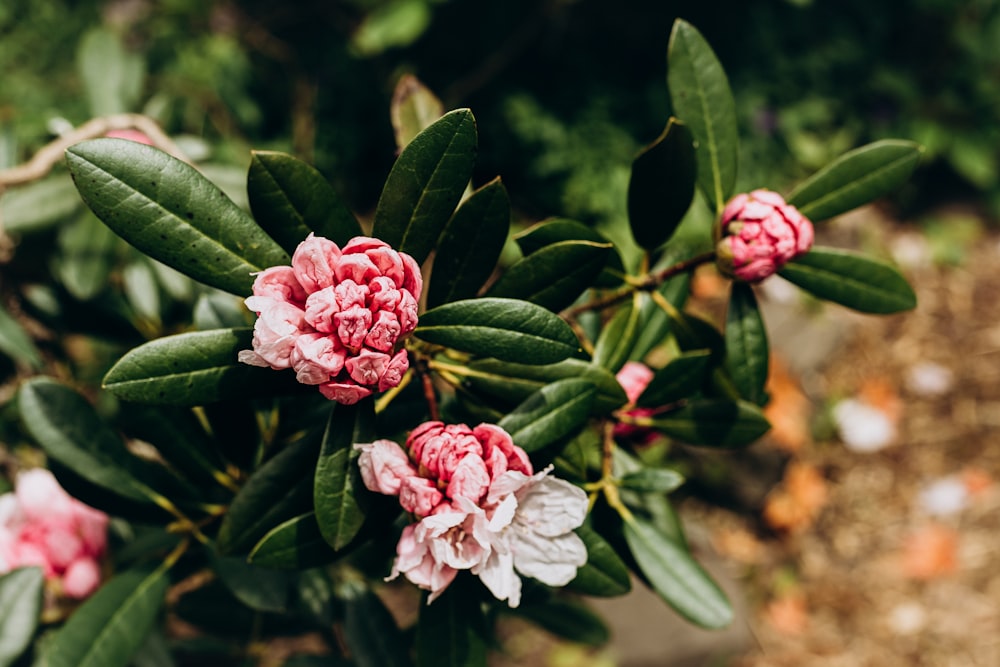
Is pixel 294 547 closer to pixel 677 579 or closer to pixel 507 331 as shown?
pixel 507 331

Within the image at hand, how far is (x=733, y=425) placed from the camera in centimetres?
102

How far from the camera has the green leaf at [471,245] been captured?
81 centimetres

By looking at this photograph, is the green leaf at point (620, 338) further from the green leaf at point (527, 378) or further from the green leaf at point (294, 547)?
the green leaf at point (294, 547)

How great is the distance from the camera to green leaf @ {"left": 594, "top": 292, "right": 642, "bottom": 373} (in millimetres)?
1014

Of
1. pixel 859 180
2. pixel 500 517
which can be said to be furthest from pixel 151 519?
pixel 859 180

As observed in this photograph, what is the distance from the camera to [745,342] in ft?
3.21

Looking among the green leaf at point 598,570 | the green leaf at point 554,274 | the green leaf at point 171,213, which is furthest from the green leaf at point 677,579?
the green leaf at point 171,213

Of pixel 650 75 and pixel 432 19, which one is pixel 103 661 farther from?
pixel 650 75

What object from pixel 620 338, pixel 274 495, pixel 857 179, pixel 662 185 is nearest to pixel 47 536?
pixel 274 495

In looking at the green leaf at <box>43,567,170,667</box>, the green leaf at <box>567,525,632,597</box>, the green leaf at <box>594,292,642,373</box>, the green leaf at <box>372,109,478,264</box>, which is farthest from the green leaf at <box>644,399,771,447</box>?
the green leaf at <box>43,567,170,667</box>

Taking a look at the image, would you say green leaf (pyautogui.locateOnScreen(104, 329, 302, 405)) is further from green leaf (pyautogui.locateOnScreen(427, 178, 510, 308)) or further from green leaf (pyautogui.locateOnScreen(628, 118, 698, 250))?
green leaf (pyautogui.locateOnScreen(628, 118, 698, 250))

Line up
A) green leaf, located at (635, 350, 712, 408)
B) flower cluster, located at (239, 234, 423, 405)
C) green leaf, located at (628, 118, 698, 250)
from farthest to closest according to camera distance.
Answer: green leaf, located at (635, 350, 712, 408) → green leaf, located at (628, 118, 698, 250) → flower cluster, located at (239, 234, 423, 405)

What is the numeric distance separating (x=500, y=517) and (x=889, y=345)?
268 centimetres

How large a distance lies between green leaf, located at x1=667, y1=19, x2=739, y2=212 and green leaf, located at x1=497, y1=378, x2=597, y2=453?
346 mm
